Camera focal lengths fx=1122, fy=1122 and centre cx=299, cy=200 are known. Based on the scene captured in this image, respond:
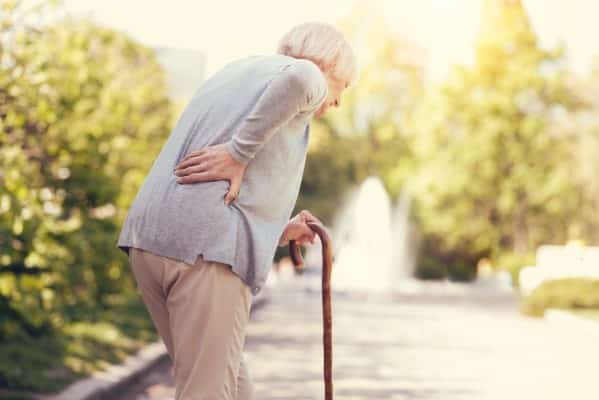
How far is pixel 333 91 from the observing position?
9.68ft

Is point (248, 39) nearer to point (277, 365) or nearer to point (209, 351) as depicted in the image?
point (277, 365)

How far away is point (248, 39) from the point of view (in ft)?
94.0

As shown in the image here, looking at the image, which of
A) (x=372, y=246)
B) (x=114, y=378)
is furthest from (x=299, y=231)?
(x=372, y=246)

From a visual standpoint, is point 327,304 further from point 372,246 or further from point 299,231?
point 372,246

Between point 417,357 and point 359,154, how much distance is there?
36749mm

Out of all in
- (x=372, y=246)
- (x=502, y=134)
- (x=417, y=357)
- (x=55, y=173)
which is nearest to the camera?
(x=55, y=173)

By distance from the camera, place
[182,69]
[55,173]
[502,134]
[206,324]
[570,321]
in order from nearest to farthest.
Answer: [206,324], [55,173], [570,321], [182,69], [502,134]

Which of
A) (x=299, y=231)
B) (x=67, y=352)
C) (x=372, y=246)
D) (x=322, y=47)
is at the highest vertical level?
(x=322, y=47)

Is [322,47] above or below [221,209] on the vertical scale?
above

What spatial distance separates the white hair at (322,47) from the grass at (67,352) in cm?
389

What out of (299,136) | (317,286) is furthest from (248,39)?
(299,136)

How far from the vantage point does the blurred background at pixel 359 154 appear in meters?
7.32

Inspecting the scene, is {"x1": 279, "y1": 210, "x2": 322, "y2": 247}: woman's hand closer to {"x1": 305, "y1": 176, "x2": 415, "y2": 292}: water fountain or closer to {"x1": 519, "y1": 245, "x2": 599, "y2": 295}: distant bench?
{"x1": 519, "y1": 245, "x2": 599, "y2": 295}: distant bench

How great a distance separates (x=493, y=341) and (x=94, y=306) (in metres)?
5.97
